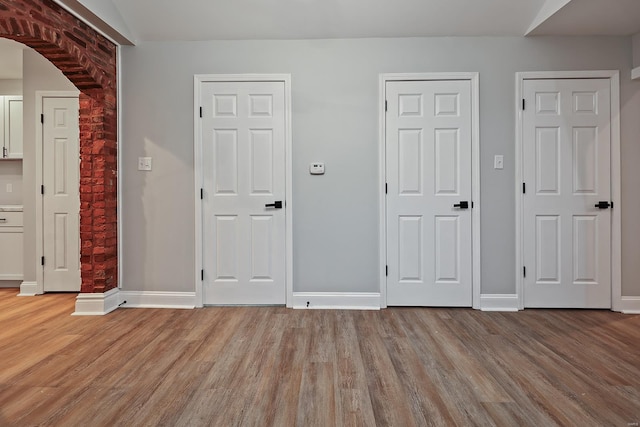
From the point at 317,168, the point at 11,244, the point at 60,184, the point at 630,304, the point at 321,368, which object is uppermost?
the point at 317,168

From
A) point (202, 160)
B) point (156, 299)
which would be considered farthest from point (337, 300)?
point (202, 160)

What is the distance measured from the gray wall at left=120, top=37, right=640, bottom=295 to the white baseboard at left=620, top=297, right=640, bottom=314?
0.08m

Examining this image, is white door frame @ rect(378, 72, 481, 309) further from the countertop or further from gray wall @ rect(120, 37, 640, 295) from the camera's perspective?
the countertop

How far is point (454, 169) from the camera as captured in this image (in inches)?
139

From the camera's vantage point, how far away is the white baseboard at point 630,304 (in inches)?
135

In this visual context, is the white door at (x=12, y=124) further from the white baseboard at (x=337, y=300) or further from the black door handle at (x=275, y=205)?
the white baseboard at (x=337, y=300)

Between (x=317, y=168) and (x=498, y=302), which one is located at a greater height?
(x=317, y=168)

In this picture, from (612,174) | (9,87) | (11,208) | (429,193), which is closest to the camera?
(612,174)

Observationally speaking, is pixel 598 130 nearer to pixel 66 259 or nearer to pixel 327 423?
pixel 327 423

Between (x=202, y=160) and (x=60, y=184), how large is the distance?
1.86 metres

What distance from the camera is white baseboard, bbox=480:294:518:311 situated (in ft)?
11.5

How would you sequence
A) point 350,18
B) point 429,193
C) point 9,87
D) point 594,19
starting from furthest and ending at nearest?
1. point 9,87
2. point 429,193
3. point 350,18
4. point 594,19

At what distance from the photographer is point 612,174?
11.3 ft

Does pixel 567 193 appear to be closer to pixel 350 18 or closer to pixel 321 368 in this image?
pixel 350 18
